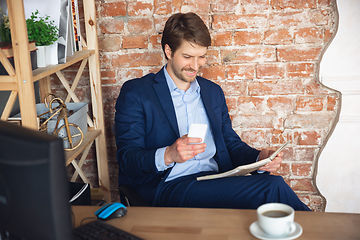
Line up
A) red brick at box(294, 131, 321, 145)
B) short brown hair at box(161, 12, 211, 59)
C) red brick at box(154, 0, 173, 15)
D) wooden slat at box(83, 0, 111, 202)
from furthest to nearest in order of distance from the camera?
red brick at box(294, 131, 321, 145) → red brick at box(154, 0, 173, 15) → wooden slat at box(83, 0, 111, 202) → short brown hair at box(161, 12, 211, 59)

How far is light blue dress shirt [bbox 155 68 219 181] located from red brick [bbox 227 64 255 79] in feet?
1.12

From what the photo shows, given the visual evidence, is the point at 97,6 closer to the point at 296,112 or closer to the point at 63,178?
the point at 296,112

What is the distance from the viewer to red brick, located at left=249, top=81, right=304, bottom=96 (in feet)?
6.88

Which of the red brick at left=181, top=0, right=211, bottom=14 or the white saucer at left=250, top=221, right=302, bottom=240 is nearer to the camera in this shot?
the white saucer at left=250, top=221, right=302, bottom=240

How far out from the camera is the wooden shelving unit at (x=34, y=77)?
1140 millimetres

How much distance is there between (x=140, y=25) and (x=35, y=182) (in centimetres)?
167

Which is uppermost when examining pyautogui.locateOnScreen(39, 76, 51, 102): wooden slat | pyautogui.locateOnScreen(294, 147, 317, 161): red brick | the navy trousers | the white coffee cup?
pyautogui.locateOnScreen(39, 76, 51, 102): wooden slat

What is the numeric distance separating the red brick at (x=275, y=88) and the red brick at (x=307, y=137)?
278 millimetres

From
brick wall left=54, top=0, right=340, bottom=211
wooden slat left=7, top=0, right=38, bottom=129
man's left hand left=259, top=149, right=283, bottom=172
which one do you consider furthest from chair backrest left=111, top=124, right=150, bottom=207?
brick wall left=54, top=0, right=340, bottom=211

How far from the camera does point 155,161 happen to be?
57.8 inches

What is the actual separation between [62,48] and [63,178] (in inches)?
45.1

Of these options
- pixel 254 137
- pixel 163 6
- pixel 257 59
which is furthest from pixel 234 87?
pixel 163 6

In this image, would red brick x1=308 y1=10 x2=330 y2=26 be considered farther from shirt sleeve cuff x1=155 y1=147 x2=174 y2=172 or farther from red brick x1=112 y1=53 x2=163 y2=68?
shirt sleeve cuff x1=155 y1=147 x2=174 y2=172

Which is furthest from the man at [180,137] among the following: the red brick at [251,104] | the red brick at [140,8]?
the red brick at [140,8]
